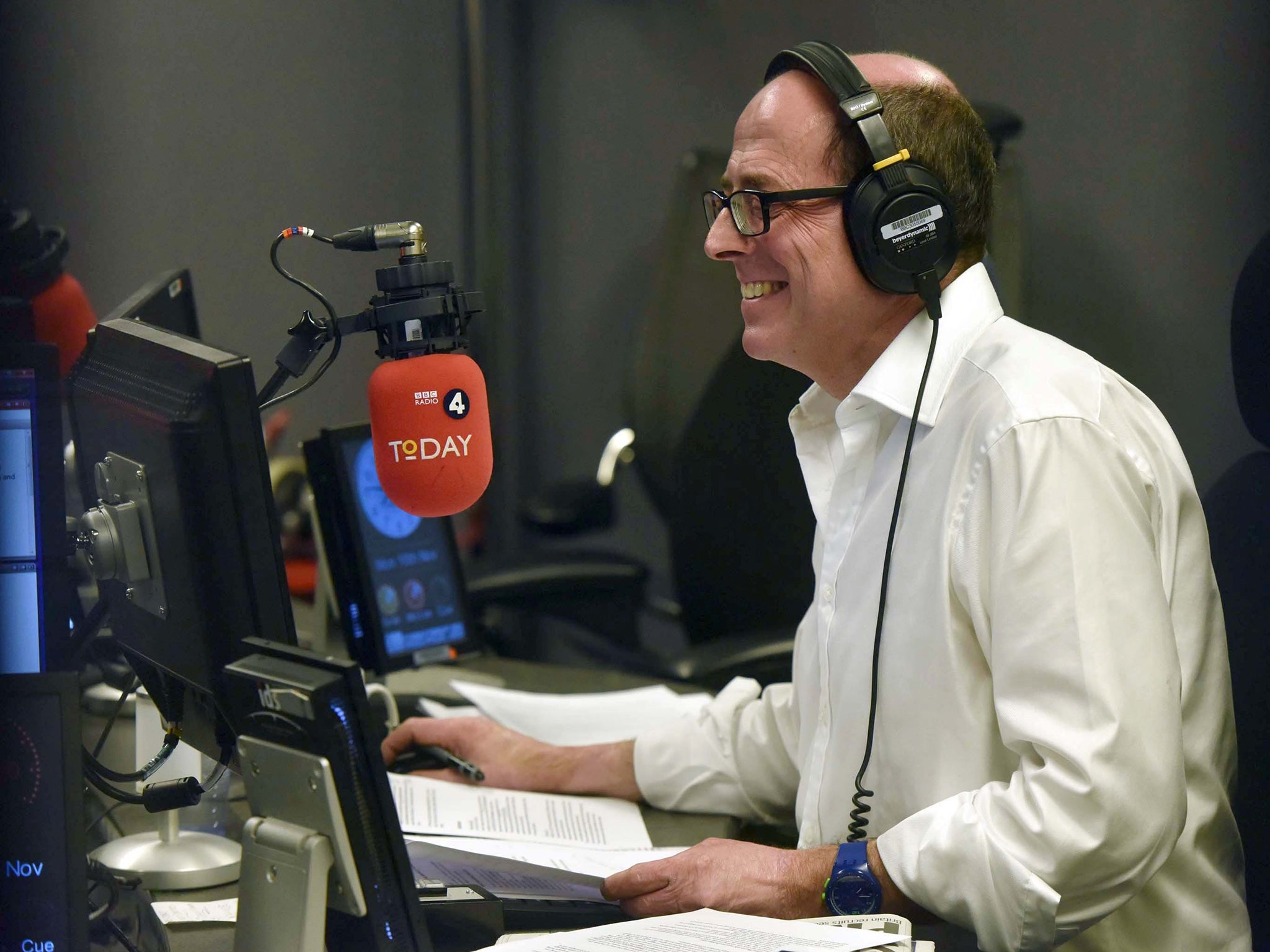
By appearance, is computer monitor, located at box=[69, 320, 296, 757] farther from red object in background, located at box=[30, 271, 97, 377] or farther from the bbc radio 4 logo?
red object in background, located at box=[30, 271, 97, 377]

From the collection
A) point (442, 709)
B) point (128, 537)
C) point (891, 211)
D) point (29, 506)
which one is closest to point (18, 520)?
point (29, 506)

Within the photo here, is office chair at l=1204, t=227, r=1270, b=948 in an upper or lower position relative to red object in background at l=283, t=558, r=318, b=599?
upper

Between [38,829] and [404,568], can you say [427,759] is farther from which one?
[38,829]

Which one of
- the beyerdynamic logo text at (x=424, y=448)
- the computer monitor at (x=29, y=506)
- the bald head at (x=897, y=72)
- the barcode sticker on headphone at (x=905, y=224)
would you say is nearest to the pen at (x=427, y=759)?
the computer monitor at (x=29, y=506)

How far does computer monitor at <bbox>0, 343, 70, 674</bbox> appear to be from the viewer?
985mm

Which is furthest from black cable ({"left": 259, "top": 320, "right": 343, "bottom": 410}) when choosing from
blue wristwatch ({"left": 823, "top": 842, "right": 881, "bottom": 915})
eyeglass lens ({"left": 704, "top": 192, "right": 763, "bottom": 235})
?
blue wristwatch ({"left": 823, "top": 842, "right": 881, "bottom": 915})

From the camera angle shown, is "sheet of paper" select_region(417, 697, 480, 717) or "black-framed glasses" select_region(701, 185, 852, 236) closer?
"black-framed glasses" select_region(701, 185, 852, 236)

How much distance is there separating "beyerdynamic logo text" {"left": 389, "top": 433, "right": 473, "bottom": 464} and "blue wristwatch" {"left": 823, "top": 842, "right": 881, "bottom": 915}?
0.43 metres

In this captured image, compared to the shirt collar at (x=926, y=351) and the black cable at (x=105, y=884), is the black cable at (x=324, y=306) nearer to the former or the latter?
the black cable at (x=105, y=884)

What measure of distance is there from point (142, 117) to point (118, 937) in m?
1.93

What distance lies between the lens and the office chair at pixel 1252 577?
1146 mm

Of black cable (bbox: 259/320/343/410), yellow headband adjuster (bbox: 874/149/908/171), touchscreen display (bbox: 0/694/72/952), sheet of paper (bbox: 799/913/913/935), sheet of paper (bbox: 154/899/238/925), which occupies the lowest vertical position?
sheet of paper (bbox: 154/899/238/925)

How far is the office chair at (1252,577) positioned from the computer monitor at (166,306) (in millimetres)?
940

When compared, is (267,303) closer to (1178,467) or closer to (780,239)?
(780,239)
